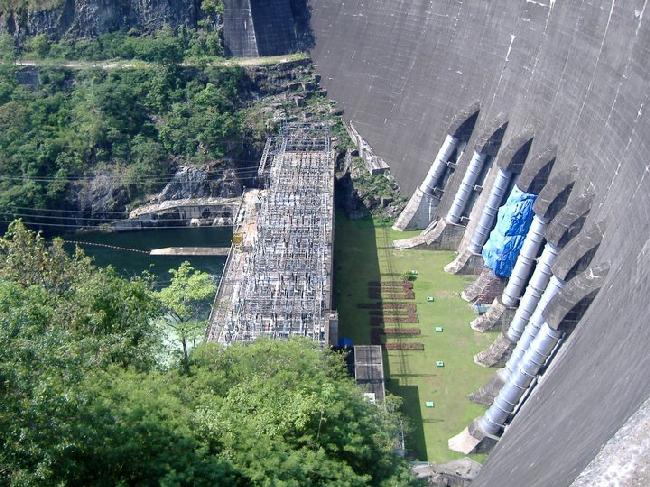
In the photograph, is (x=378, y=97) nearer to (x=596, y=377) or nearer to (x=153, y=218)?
(x=153, y=218)

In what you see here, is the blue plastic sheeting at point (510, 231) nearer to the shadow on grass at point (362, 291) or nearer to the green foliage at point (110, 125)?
the shadow on grass at point (362, 291)

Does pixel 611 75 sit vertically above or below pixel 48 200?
above

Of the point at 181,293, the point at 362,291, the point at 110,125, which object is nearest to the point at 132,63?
the point at 110,125

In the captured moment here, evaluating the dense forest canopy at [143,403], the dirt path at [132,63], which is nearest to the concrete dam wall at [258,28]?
the dirt path at [132,63]

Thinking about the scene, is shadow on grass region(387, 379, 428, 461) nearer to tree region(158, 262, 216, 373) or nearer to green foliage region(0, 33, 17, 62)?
tree region(158, 262, 216, 373)

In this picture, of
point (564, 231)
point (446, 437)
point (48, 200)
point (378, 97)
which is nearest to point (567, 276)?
point (564, 231)

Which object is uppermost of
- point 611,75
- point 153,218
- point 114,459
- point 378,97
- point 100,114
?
point 611,75
